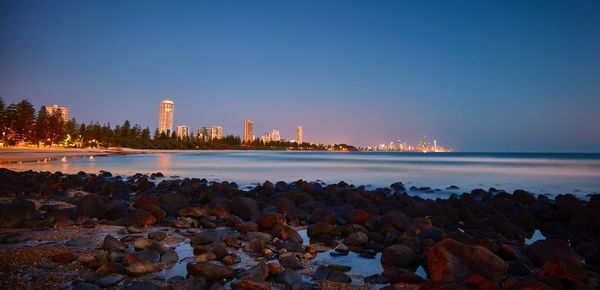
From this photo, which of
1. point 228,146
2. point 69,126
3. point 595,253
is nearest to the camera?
point 595,253

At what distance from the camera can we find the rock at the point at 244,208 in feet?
30.8

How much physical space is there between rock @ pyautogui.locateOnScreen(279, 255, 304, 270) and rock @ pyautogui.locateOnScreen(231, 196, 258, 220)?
392 cm

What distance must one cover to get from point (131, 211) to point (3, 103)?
95.8 meters

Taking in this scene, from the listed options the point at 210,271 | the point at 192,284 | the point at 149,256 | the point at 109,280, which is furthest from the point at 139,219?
the point at 192,284

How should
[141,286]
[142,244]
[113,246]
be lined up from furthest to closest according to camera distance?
[142,244] → [113,246] → [141,286]

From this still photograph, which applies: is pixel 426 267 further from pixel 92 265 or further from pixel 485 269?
pixel 92 265

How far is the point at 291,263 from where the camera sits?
211 inches

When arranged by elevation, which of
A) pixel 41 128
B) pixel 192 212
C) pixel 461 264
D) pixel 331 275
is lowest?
pixel 331 275

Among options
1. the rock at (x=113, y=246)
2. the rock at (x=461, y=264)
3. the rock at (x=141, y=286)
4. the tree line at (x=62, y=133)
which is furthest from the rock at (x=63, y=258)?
the tree line at (x=62, y=133)

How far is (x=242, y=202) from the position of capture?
9664mm

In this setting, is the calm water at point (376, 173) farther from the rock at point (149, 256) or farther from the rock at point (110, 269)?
the rock at point (110, 269)

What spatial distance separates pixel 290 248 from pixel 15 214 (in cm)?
572

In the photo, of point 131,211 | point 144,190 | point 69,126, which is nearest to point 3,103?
point 69,126

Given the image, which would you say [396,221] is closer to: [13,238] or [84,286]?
[84,286]
